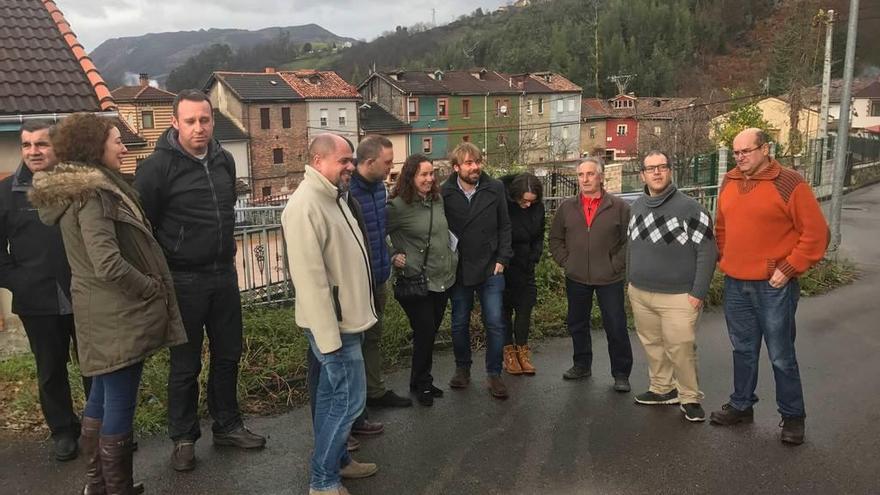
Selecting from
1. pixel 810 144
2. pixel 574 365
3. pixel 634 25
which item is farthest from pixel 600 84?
pixel 574 365

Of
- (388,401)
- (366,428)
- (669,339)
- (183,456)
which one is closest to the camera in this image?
(183,456)

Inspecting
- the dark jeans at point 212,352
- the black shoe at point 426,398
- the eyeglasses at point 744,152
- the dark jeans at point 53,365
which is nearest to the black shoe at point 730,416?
the eyeglasses at point 744,152

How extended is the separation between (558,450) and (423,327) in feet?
4.09

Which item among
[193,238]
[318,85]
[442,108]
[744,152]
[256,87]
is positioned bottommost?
[193,238]

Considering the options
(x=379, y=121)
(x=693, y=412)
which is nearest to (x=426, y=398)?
(x=693, y=412)

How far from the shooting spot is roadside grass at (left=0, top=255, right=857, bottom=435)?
4246 mm

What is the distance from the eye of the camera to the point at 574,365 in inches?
203

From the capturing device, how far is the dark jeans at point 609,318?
479 cm

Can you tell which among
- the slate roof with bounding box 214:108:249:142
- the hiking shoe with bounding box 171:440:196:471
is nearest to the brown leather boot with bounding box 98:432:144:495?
the hiking shoe with bounding box 171:440:196:471

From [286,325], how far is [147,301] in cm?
224

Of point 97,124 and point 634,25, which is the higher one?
point 634,25

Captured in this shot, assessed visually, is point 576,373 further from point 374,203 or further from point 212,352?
point 212,352

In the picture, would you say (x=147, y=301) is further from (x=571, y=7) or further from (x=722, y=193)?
(x=571, y=7)

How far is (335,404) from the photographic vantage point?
10.6 ft
